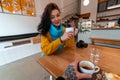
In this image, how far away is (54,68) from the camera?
25.3 inches

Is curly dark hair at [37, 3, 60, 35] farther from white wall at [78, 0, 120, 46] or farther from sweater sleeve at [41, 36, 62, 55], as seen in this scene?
white wall at [78, 0, 120, 46]

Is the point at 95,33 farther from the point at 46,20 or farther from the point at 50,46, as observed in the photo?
the point at 50,46

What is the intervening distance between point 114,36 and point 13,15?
3.25m

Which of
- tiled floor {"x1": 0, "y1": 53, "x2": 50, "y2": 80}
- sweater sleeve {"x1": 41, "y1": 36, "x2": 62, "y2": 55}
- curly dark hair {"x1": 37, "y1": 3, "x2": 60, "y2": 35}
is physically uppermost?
curly dark hair {"x1": 37, "y1": 3, "x2": 60, "y2": 35}

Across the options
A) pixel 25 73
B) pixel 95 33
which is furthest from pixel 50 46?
pixel 95 33

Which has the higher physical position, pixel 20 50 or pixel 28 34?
pixel 28 34

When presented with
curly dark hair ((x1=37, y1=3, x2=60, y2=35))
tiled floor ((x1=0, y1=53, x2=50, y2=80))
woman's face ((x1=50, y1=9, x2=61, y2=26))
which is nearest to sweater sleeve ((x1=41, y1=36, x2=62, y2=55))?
curly dark hair ((x1=37, y1=3, x2=60, y2=35))

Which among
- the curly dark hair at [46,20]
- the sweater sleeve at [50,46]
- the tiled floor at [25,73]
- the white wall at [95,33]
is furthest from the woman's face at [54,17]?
the white wall at [95,33]

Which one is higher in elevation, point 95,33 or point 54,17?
Answer: point 54,17

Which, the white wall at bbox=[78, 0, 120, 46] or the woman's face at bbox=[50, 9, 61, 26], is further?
the white wall at bbox=[78, 0, 120, 46]

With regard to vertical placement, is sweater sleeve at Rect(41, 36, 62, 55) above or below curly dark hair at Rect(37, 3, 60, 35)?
below

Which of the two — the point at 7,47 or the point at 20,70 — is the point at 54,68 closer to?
the point at 20,70

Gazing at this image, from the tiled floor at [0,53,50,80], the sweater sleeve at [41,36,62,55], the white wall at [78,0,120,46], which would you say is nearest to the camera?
the sweater sleeve at [41,36,62,55]

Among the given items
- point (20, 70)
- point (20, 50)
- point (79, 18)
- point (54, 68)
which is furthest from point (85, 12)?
point (54, 68)
